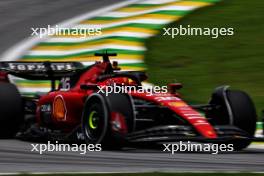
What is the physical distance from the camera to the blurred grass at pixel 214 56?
55.3ft

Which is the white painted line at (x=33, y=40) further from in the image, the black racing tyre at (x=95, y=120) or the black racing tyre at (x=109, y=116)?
the black racing tyre at (x=109, y=116)

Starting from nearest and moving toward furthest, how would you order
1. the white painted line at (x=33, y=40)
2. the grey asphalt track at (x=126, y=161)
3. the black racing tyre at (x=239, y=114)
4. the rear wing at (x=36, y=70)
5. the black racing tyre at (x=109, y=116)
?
the grey asphalt track at (x=126, y=161) < the black racing tyre at (x=109, y=116) < the black racing tyre at (x=239, y=114) < the rear wing at (x=36, y=70) < the white painted line at (x=33, y=40)

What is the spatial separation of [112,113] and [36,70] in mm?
3024

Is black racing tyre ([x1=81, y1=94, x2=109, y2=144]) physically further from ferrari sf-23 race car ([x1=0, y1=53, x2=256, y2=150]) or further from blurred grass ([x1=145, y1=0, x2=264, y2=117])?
blurred grass ([x1=145, y1=0, x2=264, y2=117])

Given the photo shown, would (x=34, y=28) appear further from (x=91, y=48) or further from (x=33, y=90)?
(x=33, y=90)

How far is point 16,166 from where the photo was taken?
379 inches

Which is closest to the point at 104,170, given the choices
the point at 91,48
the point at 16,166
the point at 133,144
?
the point at 16,166

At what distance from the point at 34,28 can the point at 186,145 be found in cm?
906

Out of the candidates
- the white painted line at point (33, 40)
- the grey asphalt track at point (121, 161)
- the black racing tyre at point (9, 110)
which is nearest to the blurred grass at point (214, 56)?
the white painted line at point (33, 40)

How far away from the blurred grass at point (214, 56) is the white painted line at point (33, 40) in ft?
7.31

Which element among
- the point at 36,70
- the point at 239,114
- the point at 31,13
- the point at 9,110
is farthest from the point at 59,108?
the point at 31,13

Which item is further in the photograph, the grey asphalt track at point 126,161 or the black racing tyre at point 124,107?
the black racing tyre at point 124,107

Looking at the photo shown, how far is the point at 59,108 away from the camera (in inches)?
491

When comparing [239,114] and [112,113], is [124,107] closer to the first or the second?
[112,113]
